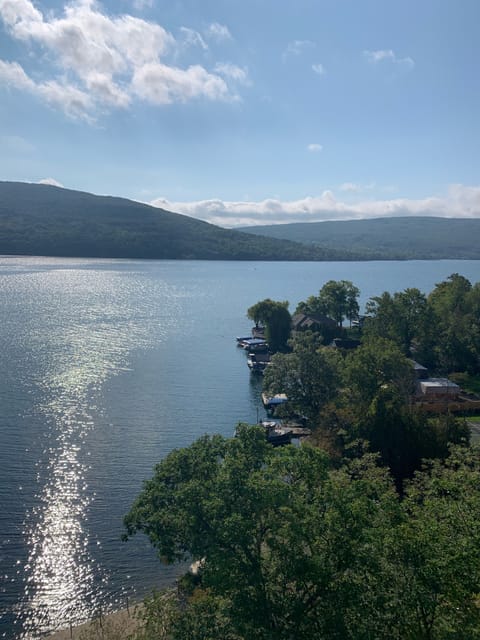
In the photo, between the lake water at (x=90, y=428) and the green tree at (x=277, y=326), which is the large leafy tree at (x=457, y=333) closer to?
the green tree at (x=277, y=326)

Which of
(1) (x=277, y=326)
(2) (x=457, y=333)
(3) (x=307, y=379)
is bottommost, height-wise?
(3) (x=307, y=379)

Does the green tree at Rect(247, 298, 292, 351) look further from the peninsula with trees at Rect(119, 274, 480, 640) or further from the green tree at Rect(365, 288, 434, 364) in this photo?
the peninsula with trees at Rect(119, 274, 480, 640)

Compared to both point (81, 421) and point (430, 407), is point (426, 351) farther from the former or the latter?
point (81, 421)

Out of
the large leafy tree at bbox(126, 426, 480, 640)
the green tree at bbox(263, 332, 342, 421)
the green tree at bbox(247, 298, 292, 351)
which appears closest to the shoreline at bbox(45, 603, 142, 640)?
the large leafy tree at bbox(126, 426, 480, 640)

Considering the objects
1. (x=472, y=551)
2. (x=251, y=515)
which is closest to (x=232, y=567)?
(x=251, y=515)

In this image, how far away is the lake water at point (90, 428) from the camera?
96.6ft

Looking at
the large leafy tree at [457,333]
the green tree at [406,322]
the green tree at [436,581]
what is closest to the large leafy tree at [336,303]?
the large leafy tree at [457,333]

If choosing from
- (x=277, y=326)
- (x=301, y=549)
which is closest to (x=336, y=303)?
(x=277, y=326)

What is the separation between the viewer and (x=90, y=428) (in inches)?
2010

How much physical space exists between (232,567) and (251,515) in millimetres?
2006

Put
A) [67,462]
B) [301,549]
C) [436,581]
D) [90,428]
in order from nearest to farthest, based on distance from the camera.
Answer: [436,581]
[301,549]
[67,462]
[90,428]

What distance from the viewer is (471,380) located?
2667 inches

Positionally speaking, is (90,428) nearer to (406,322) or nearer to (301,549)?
(301,549)

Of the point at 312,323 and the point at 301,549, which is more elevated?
the point at 301,549
